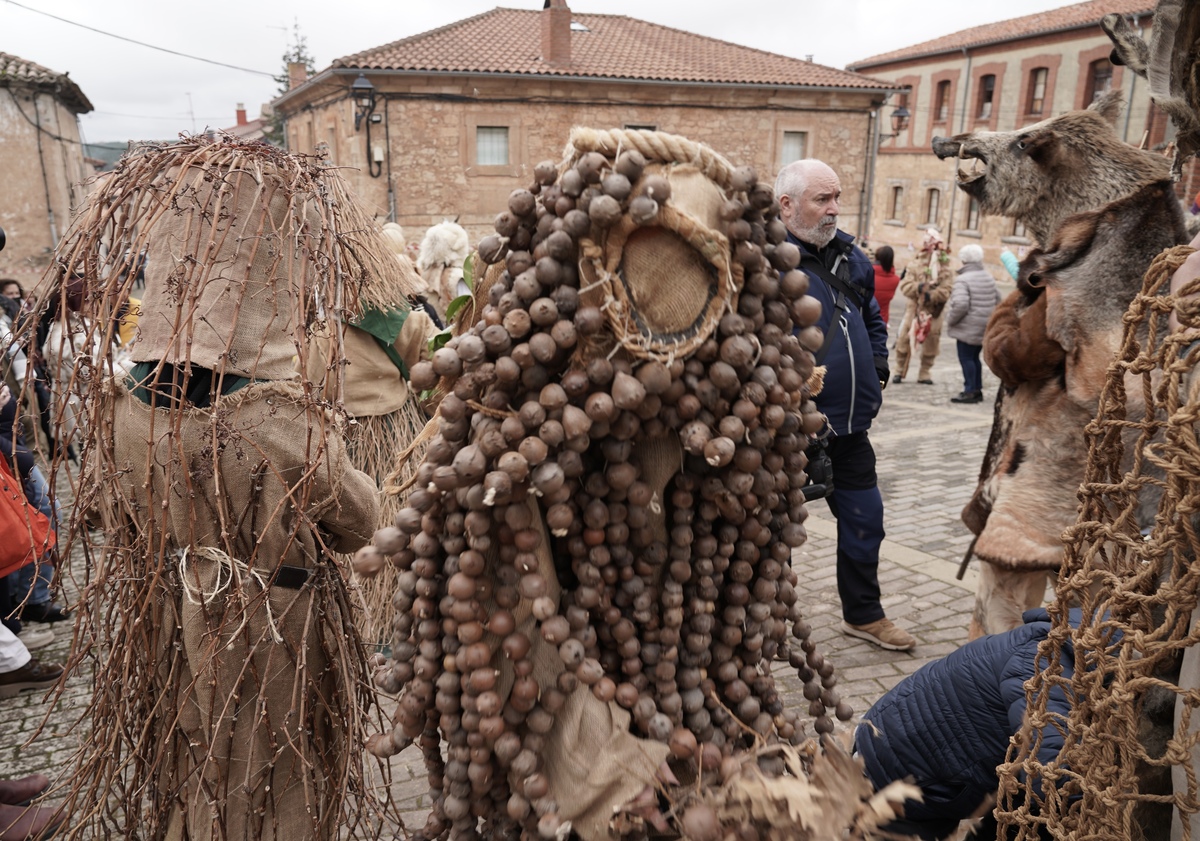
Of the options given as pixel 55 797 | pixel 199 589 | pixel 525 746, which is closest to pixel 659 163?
pixel 525 746

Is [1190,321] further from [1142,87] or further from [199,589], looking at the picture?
[1142,87]

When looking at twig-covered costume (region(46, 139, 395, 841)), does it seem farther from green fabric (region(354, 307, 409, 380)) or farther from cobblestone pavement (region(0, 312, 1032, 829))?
green fabric (region(354, 307, 409, 380))

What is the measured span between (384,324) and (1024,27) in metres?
33.3

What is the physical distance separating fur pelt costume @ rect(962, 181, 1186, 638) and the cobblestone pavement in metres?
0.74

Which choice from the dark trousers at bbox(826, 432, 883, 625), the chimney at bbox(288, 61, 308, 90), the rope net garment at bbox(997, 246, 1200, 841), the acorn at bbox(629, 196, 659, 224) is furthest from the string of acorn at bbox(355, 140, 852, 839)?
the chimney at bbox(288, 61, 308, 90)

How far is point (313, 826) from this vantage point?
2221mm

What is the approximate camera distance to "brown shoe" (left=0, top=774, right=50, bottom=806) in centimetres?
304

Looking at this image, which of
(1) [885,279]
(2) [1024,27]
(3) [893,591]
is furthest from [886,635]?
(2) [1024,27]

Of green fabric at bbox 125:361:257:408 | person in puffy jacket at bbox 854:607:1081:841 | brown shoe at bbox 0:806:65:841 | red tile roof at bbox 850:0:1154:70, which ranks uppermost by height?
red tile roof at bbox 850:0:1154:70

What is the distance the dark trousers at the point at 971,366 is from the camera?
10.3 meters

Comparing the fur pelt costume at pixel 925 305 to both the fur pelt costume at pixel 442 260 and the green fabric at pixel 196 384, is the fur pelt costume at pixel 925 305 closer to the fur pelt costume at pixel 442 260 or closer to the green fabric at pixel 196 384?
the fur pelt costume at pixel 442 260

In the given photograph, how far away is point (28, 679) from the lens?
13.5ft

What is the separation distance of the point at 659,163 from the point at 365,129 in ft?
64.4

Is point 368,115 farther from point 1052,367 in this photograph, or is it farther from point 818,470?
point 1052,367
